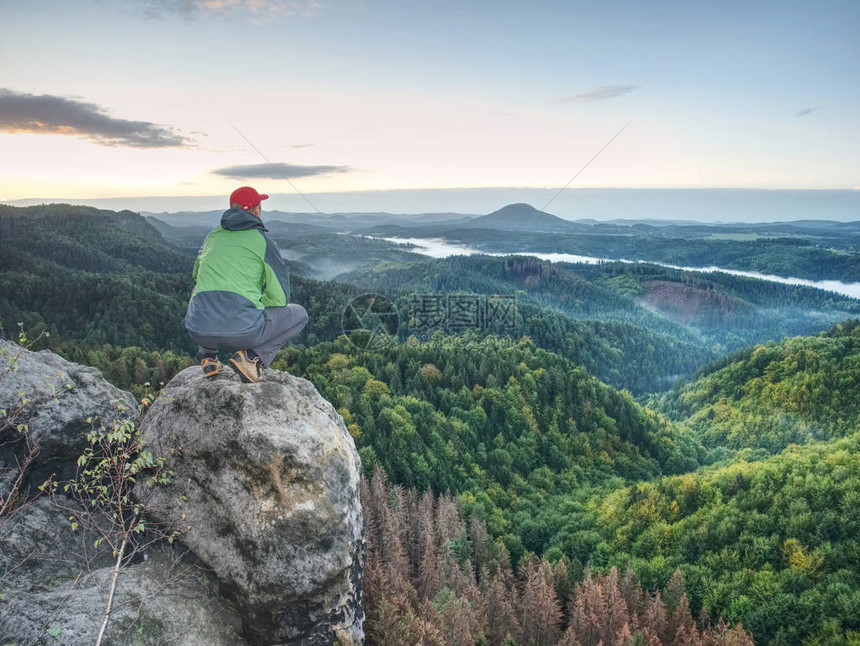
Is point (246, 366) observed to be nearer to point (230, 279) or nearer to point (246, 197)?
point (230, 279)

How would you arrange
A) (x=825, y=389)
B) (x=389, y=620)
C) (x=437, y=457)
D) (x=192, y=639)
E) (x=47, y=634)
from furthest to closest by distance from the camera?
(x=825, y=389)
(x=437, y=457)
(x=389, y=620)
(x=192, y=639)
(x=47, y=634)

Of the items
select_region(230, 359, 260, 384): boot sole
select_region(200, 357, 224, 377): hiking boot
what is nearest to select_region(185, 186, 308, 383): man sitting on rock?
select_region(230, 359, 260, 384): boot sole

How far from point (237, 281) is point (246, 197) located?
8.22 feet

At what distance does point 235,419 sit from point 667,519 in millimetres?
55908

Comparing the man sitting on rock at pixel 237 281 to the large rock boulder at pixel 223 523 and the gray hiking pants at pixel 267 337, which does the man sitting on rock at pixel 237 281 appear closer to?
the gray hiking pants at pixel 267 337

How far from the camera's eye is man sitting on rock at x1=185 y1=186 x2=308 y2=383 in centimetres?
1368

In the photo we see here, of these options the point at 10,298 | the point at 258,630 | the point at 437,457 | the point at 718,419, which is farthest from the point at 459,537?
the point at 10,298

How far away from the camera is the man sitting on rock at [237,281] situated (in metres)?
13.7

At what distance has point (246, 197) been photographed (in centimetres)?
1427

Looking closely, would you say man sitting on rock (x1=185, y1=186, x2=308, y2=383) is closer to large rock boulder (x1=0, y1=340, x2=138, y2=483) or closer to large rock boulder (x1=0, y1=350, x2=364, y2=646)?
large rock boulder (x1=0, y1=350, x2=364, y2=646)

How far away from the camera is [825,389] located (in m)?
111

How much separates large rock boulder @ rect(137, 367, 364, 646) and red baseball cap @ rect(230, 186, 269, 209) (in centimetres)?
559

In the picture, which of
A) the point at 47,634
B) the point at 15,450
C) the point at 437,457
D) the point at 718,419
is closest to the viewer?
the point at 47,634

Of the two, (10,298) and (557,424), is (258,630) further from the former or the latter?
(10,298)
